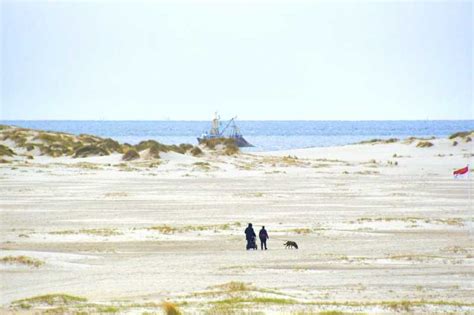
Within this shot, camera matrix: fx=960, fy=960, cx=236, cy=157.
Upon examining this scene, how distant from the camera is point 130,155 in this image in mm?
73250

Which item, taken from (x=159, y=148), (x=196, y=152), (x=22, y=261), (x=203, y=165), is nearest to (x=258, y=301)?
(x=22, y=261)

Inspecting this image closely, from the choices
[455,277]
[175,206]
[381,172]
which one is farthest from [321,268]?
[381,172]

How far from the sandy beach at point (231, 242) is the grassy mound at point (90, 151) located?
43.0 feet

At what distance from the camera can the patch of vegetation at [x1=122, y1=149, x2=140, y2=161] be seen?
7300cm

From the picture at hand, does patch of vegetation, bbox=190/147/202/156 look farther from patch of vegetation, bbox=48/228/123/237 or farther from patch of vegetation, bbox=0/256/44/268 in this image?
patch of vegetation, bbox=0/256/44/268

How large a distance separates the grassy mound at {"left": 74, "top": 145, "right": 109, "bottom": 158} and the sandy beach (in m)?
13.1

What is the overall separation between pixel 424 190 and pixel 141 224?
71.1 ft

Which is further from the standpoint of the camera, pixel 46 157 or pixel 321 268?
pixel 46 157

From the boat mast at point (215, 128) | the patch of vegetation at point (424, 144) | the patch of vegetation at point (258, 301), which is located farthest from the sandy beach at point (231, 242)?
the boat mast at point (215, 128)

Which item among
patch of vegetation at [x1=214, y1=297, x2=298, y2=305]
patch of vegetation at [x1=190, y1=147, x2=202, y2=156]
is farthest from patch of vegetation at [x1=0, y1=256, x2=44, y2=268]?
patch of vegetation at [x1=190, y1=147, x2=202, y2=156]

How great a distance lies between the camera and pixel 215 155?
79375mm

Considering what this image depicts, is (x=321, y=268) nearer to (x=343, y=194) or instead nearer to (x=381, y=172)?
(x=343, y=194)

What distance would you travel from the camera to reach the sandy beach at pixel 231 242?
815 inches

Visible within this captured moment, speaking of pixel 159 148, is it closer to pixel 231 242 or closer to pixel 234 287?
pixel 231 242
